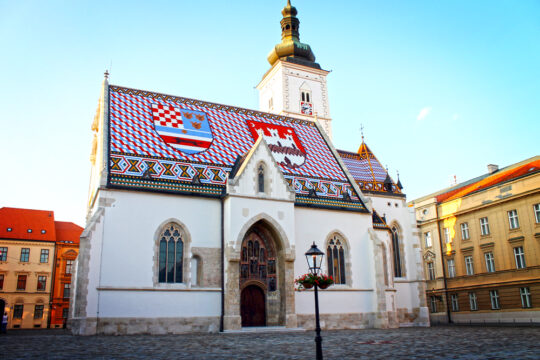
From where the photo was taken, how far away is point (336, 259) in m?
25.8

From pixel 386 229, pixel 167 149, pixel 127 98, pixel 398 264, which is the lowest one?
pixel 398 264

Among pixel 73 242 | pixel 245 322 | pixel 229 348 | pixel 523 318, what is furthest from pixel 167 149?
pixel 73 242

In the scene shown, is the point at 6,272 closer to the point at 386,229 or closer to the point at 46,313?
the point at 46,313

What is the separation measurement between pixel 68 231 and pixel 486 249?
137 feet

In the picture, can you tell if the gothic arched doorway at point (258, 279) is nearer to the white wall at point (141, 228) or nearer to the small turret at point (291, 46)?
the white wall at point (141, 228)

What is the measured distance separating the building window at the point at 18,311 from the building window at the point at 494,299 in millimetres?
42466

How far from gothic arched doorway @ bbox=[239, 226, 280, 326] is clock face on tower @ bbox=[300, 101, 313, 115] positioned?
27.7 meters

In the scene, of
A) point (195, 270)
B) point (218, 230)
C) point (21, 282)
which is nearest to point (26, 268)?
point (21, 282)

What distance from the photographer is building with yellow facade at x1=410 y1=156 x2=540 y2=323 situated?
31109 millimetres

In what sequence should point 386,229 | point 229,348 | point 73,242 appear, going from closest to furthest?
point 229,348 → point 386,229 → point 73,242

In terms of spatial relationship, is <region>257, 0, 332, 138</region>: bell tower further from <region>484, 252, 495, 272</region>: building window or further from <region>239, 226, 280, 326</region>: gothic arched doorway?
<region>239, 226, 280, 326</region>: gothic arched doorway

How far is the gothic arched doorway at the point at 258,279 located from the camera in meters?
22.9

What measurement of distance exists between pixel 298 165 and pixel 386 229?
23.1ft

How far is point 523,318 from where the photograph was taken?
102 feet
